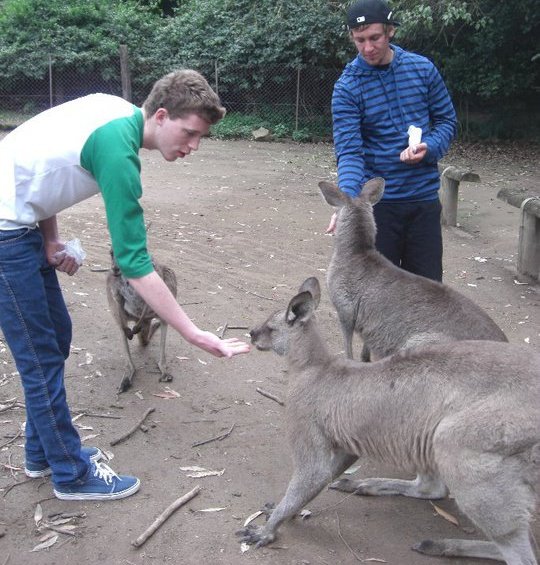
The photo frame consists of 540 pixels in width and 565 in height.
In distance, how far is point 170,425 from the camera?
3.70m

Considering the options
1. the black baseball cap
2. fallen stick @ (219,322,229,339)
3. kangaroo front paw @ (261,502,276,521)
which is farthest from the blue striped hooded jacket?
kangaroo front paw @ (261,502,276,521)

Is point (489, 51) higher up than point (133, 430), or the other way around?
point (489, 51)

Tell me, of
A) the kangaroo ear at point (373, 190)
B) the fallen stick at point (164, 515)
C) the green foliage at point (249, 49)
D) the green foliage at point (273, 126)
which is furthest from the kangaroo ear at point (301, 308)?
the green foliage at point (273, 126)

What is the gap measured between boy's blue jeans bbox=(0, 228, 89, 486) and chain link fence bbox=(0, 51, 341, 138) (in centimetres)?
1262

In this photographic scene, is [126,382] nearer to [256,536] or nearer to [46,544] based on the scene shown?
[46,544]

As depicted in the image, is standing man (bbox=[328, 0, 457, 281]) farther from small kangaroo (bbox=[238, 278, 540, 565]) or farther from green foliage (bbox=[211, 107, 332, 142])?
green foliage (bbox=[211, 107, 332, 142])

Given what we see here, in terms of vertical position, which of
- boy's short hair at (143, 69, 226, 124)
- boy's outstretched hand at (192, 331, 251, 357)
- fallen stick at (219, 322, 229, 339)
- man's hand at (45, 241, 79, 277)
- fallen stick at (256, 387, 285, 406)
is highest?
boy's short hair at (143, 69, 226, 124)

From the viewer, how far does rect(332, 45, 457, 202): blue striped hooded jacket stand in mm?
3535

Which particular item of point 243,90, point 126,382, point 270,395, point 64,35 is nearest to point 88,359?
point 126,382

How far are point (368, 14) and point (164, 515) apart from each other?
93.0 inches

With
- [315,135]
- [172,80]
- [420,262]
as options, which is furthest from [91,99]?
[315,135]

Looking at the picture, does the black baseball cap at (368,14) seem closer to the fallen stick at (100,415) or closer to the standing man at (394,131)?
the standing man at (394,131)

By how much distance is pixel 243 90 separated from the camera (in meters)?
15.8

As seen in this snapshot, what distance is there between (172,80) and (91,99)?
0.35 metres
